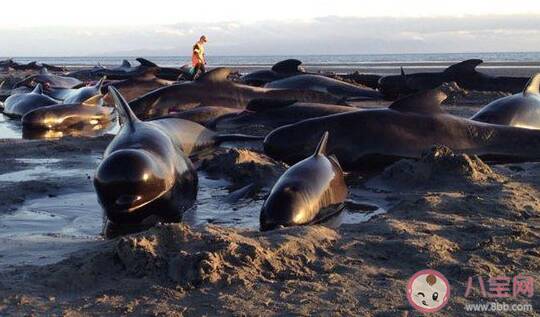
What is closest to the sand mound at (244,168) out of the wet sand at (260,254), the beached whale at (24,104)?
the wet sand at (260,254)

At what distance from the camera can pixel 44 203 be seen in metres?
6.00

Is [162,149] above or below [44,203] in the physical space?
above

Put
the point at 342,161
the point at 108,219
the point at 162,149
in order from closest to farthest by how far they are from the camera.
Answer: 1. the point at 108,219
2. the point at 162,149
3. the point at 342,161

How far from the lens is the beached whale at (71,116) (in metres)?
Answer: 12.7

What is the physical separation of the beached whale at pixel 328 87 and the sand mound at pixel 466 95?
1905 millimetres

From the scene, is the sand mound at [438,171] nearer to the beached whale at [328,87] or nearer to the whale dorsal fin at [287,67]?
the beached whale at [328,87]

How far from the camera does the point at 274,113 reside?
34.6ft

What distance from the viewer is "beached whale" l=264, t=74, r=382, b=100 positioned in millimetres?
14914

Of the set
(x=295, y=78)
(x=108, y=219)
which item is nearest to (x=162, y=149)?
(x=108, y=219)

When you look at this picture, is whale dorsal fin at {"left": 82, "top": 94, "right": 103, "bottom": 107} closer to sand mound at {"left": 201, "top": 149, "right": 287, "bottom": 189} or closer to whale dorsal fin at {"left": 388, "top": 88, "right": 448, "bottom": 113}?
sand mound at {"left": 201, "top": 149, "right": 287, "bottom": 189}

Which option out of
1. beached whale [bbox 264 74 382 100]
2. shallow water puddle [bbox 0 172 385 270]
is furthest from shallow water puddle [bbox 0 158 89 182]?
beached whale [bbox 264 74 382 100]

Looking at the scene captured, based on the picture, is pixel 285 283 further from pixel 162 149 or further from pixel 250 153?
pixel 250 153

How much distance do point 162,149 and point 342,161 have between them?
2.45 metres

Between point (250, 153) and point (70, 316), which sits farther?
Answer: point (250, 153)
